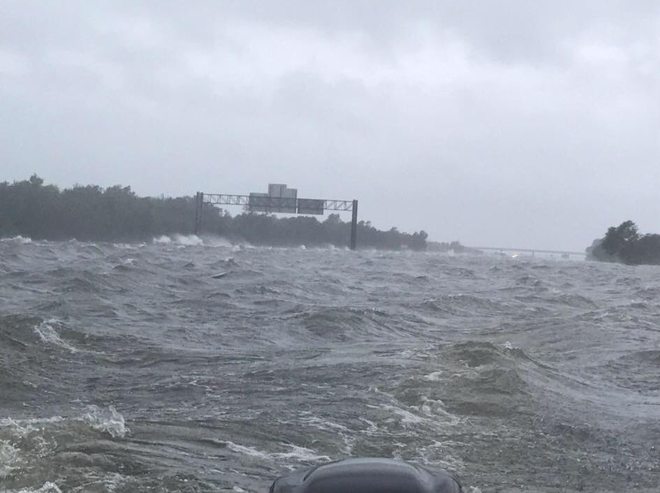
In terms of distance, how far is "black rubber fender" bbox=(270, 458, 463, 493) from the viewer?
3.10m

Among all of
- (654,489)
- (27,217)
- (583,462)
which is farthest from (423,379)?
(27,217)

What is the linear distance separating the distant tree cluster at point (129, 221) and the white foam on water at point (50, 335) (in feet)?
238

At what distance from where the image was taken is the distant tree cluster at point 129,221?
281ft

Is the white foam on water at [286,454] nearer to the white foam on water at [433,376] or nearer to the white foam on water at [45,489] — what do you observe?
the white foam on water at [45,489]

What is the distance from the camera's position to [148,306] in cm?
1591

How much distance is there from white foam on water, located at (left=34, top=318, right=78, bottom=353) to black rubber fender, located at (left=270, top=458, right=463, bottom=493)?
7838 mm

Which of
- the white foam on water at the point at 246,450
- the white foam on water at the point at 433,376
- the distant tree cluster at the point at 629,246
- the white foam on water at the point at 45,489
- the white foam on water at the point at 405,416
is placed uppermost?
the distant tree cluster at the point at 629,246

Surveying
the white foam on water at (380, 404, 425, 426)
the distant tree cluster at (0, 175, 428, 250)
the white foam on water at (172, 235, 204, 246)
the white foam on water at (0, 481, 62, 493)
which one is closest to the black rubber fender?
the white foam on water at (0, 481, 62, 493)

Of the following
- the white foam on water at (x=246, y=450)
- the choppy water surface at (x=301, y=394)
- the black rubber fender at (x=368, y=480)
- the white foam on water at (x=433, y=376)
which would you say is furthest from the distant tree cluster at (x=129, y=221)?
the black rubber fender at (x=368, y=480)

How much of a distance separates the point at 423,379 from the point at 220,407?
232 cm

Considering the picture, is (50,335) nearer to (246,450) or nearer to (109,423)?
(109,423)

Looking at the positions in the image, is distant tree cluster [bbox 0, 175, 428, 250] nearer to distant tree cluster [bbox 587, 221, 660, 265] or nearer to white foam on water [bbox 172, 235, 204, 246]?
white foam on water [bbox 172, 235, 204, 246]

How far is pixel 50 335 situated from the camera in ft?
36.9

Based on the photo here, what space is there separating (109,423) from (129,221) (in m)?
93.0
